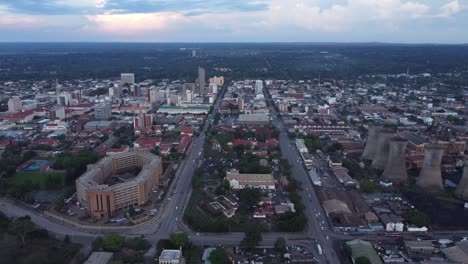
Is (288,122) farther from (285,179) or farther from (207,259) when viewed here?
(207,259)

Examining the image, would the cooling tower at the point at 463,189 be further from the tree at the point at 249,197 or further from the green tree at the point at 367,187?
the tree at the point at 249,197

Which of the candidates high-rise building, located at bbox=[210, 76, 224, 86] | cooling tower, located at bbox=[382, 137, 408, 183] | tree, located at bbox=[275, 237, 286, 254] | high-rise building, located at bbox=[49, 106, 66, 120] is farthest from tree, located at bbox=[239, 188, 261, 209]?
high-rise building, located at bbox=[210, 76, 224, 86]

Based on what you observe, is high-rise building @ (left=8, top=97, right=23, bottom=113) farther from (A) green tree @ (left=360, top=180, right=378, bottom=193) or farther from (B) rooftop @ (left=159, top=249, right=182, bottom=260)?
(A) green tree @ (left=360, top=180, right=378, bottom=193)

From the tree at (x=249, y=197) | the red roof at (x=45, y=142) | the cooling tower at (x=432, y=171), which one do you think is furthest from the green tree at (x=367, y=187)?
the red roof at (x=45, y=142)

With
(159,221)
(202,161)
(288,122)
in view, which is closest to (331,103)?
(288,122)

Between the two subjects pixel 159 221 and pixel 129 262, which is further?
pixel 159 221

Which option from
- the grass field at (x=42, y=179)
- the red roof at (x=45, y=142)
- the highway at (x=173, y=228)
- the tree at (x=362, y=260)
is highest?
the red roof at (x=45, y=142)
